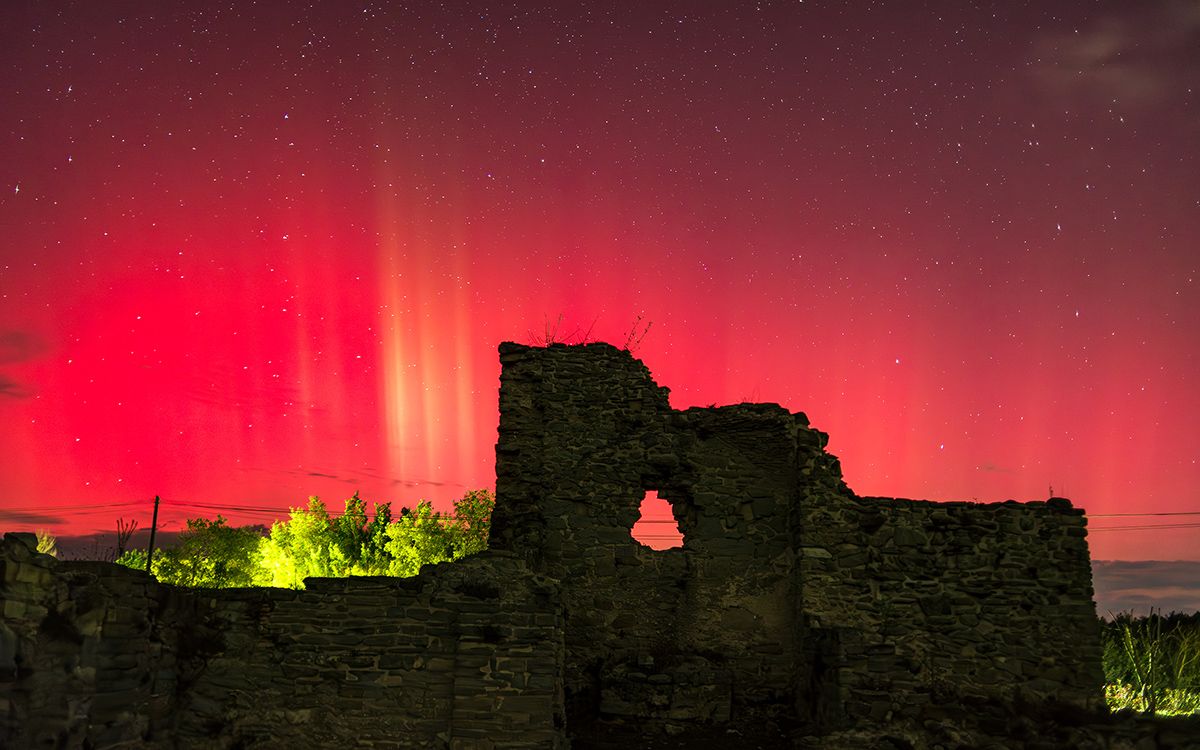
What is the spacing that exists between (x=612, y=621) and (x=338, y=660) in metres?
4.29

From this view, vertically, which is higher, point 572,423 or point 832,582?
point 572,423

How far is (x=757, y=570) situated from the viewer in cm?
1280

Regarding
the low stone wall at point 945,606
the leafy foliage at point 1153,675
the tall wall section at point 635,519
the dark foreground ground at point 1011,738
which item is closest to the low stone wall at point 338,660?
the dark foreground ground at point 1011,738

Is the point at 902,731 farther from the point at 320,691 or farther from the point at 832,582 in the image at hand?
the point at 320,691

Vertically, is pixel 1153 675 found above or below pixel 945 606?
below

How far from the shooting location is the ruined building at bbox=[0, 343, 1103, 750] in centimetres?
961

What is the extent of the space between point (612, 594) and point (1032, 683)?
601 cm

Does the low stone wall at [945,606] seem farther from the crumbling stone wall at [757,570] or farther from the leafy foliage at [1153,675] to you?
the leafy foliage at [1153,675]

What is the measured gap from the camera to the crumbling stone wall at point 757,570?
1136 cm

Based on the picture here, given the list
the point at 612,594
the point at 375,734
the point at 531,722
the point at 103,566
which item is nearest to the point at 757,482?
Answer: the point at 612,594

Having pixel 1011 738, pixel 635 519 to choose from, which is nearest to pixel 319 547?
pixel 635 519

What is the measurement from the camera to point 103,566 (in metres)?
9.39

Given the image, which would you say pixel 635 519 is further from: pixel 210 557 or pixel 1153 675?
pixel 210 557

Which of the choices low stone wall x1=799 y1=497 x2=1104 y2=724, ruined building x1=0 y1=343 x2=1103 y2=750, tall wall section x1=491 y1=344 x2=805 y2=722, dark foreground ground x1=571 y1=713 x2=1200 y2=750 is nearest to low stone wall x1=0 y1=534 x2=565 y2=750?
ruined building x1=0 y1=343 x2=1103 y2=750
